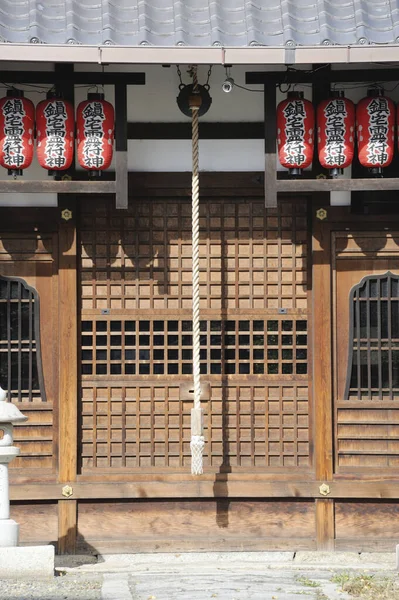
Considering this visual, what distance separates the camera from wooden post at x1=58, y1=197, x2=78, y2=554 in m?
10.9

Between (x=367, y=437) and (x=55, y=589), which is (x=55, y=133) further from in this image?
(x=367, y=437)

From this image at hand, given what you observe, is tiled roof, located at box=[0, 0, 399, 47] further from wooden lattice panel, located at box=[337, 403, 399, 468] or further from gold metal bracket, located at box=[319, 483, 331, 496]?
gold metal bracket, located at box=[319, 483, 331, 496]

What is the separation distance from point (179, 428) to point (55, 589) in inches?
98.0

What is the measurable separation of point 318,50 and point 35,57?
8.53ft

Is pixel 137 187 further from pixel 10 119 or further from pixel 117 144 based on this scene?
pixel 10 119

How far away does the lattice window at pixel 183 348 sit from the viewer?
11195mm

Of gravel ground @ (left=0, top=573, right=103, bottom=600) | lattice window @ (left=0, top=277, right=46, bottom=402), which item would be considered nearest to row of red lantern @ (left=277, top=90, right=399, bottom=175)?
lattice window @ (left=0, top=277, right=46, bottom=402)

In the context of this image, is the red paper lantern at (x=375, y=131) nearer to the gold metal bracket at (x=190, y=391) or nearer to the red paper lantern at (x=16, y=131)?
the gold metal bracket at (x=190, y=391)

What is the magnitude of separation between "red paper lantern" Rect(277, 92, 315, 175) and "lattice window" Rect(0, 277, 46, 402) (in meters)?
3.03

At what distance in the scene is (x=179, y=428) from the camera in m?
11.2

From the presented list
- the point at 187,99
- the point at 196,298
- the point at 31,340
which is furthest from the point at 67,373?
the point at 187,99

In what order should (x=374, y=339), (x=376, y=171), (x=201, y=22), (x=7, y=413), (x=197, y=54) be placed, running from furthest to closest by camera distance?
(x=374, y=339) < (x=376, y=171) < (x=201, y=22) < (x=7, y=413) < (x=197, y=54)

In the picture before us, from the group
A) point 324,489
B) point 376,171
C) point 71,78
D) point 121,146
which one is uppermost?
point 71,78

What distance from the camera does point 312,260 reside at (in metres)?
11.2
